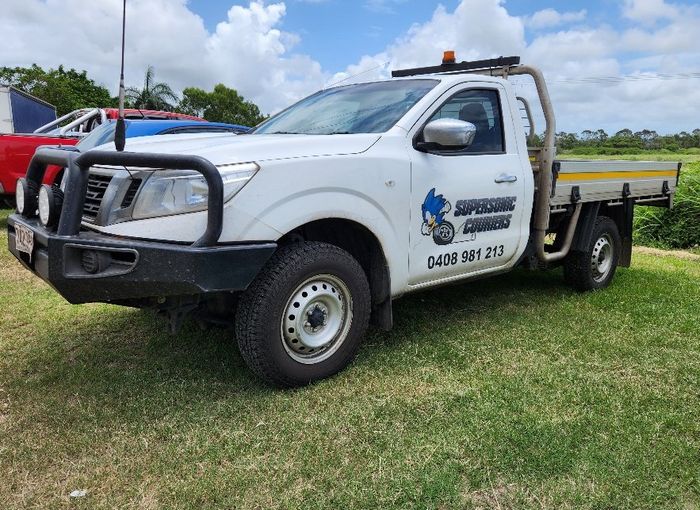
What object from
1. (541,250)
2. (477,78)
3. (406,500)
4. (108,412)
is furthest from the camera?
(541,250)

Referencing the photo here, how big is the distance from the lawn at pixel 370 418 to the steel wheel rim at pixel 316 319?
212 mm

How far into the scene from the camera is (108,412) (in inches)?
121

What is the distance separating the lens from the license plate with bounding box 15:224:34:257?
3164mm

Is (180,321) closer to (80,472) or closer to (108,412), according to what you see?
(108,412)

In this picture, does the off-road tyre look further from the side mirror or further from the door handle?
the side mirror

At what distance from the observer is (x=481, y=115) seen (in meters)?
4.34

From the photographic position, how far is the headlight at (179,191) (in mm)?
2873

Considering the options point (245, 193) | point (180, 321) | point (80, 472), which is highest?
point (245, 193)

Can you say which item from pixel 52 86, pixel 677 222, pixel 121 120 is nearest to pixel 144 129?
pixel 121 120

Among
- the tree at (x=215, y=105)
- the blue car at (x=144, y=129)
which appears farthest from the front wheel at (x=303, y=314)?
the tree at (x=215, y=105)

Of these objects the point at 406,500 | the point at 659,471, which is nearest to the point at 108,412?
the point at 406,500

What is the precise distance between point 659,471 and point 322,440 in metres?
1.48

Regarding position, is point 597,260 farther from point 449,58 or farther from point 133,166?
point 133,166

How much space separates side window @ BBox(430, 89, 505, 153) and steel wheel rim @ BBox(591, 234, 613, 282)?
1842mm
